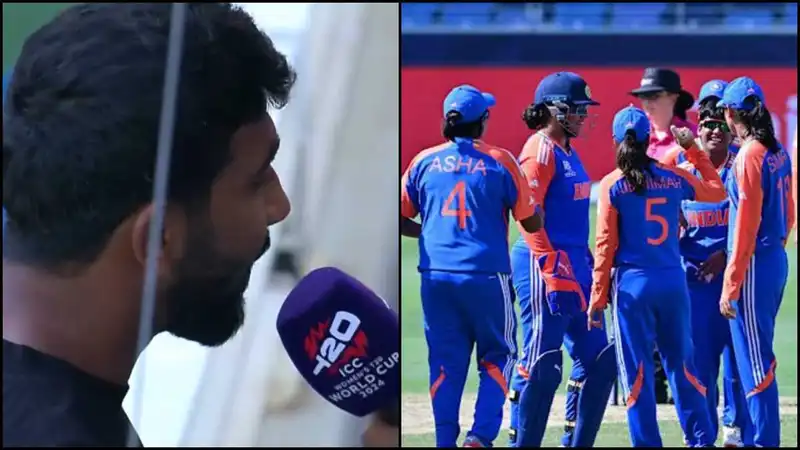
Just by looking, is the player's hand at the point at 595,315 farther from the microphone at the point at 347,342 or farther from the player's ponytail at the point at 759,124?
the microphone at the point at 347,342

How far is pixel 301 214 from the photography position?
346cm

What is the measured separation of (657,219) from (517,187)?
416 millimetres

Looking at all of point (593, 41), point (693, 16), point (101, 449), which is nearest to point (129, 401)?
point (101, 449)

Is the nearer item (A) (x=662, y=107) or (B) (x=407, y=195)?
(B) (x=407, y=195)

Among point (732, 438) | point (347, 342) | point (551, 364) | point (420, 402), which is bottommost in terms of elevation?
point (732, 438)

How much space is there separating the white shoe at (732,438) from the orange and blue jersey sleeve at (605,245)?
1.95 feet

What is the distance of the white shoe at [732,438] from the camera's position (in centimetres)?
391

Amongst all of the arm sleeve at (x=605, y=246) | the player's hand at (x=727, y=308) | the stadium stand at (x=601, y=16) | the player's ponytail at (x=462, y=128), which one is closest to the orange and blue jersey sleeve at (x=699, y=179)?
the arm sleeve at (x=605, y=246)

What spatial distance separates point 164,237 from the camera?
6.83 feet

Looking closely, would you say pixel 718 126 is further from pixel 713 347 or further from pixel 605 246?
pixel 713 347

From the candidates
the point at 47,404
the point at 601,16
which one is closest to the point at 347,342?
the point at 47,404

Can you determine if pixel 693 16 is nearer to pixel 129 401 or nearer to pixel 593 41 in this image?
pixel 593 41

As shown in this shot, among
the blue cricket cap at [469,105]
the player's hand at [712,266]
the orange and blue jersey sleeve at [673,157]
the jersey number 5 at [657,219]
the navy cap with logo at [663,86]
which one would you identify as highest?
the navy cap with logo at [663,86]

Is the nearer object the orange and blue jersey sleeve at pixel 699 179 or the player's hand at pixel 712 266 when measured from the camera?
the orange and blue jersey sleeve at pixel 699 179
